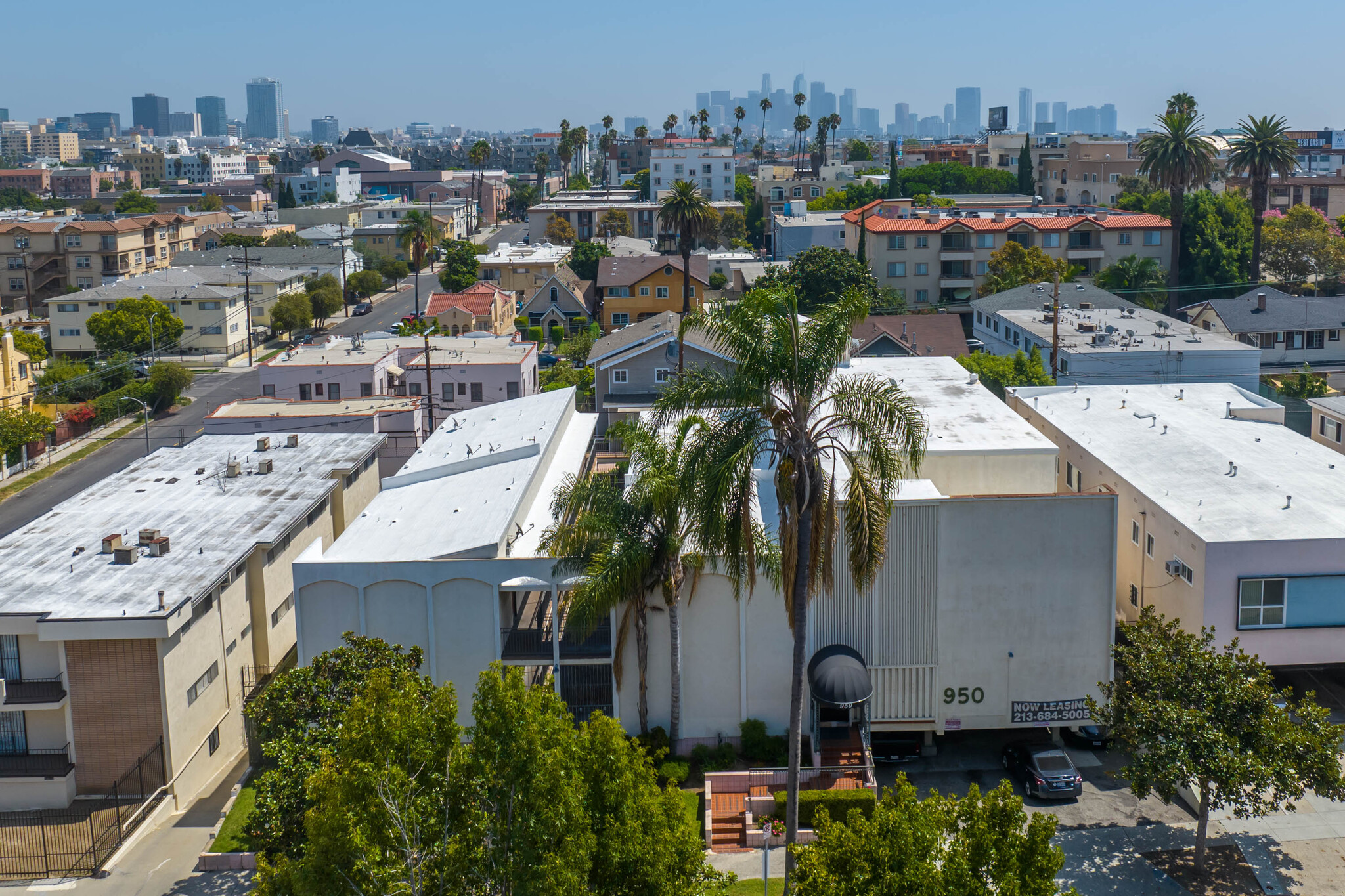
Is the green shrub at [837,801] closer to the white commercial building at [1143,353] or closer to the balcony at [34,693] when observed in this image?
the balcony at [34,693]

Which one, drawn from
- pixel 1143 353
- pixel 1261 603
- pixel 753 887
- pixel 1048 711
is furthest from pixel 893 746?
pixel 1143 353

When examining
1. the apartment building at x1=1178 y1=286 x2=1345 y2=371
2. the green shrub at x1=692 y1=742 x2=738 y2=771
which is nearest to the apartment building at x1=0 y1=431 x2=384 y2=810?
the green shrub at x1=692 y1=742 x2=738 y2=771

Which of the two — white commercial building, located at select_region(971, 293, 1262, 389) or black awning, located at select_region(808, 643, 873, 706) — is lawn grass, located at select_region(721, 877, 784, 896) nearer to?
black awning, located at select_region(808, 643, 873, 706)

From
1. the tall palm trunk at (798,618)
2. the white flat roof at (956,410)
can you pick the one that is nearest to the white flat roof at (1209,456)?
the white flat roof at (956,410)

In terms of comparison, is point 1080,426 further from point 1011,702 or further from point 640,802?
point 640,802

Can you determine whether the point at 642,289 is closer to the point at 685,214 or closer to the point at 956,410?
the point at 685,214

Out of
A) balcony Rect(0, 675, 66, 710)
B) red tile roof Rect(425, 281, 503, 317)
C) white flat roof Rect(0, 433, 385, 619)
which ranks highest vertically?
red tile roof Rect(425, 281, 503, 317)

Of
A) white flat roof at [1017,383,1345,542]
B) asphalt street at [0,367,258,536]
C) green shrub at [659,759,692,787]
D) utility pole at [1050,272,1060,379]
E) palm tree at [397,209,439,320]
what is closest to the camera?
green shrub at [659,759,692,787]
